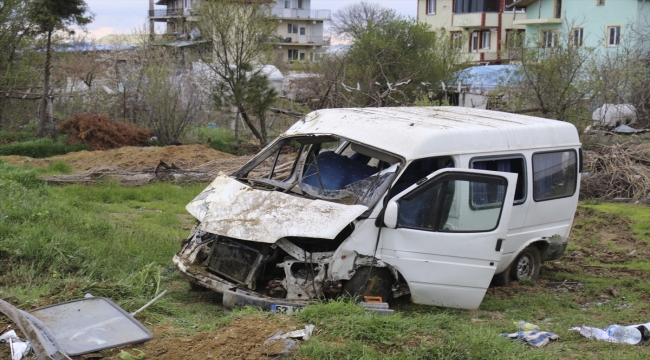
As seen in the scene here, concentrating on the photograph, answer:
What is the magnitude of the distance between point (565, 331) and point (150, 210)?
850 centimetres

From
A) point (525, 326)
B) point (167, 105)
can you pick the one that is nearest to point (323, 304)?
point (525, 326)

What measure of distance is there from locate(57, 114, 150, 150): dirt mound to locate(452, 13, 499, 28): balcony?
128ft

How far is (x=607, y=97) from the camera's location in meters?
22.8

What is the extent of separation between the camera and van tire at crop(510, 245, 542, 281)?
8719 mm

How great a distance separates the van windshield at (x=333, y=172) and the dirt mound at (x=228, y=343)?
1976 mm

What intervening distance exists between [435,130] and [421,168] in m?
0.55

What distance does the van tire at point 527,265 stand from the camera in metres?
8.72

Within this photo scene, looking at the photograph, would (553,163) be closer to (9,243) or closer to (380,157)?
(380,157)

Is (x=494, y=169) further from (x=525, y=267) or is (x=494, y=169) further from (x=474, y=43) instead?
(x=474, y=43)

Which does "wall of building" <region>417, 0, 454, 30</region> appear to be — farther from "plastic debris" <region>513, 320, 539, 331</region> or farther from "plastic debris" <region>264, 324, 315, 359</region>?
"plastic debris" <region>264, 324, 315, 359</region>

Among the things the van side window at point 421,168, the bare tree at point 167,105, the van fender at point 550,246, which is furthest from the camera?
the bare tree at point 167,105

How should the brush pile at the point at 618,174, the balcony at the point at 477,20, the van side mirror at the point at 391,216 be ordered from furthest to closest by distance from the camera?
the balcony at the point at 477,20 → the brush pile at the point at 618,174 → the van side mirror at the point at 391,216

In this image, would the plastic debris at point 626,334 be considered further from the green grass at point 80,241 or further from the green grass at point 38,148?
the green grass at point 38,148

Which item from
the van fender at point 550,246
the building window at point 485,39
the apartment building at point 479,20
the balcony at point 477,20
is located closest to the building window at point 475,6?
the apartment building at point 479,20
